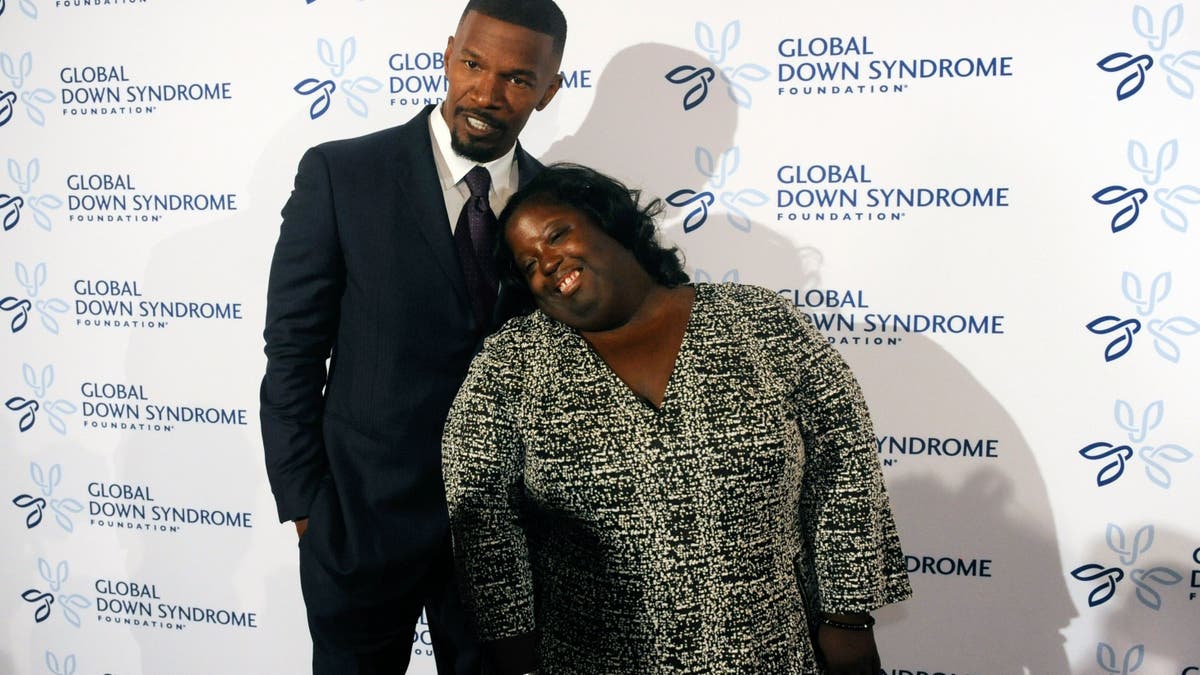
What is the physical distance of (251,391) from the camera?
2660 mm

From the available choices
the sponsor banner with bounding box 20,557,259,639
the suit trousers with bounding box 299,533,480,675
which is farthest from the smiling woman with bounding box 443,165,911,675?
the sponsor banner with bounding box 20,557,259,639

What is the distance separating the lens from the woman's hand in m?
1.58

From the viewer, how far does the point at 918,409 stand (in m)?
2.33

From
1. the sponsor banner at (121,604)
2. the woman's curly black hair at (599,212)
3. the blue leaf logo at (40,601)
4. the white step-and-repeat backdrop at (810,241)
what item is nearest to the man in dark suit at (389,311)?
the woman's curly black hair at (599,212)

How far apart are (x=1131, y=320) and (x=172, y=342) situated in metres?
2.52

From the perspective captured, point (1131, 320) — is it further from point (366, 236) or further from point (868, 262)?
point (366, 236)

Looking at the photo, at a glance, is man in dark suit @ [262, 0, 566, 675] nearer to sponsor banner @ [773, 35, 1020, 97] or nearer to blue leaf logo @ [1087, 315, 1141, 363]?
sponsor banner @ [773, 35, 1020, 97]

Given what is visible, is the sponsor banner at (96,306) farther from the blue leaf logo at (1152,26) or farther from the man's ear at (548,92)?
the blue leaf logo at (1152,26)

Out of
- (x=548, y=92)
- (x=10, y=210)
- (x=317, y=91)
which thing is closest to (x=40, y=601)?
(x=10, y=210)

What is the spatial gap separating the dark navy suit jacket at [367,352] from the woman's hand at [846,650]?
2.50 ft

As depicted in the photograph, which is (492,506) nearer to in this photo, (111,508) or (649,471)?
(649,471)

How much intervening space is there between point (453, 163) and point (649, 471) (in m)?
0.75

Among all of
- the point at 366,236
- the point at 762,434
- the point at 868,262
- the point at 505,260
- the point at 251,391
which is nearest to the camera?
the point at 762,434

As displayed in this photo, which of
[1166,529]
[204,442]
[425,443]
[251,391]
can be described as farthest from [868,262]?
[204,442]
